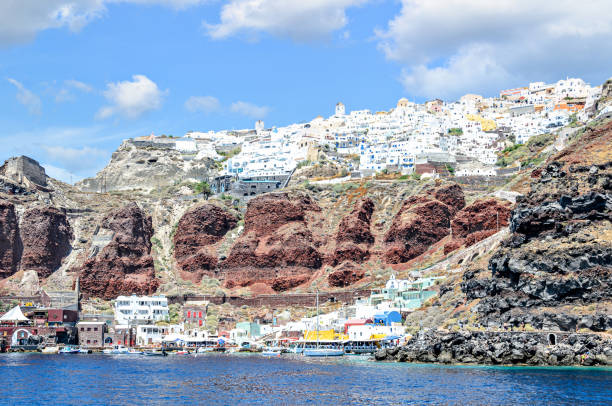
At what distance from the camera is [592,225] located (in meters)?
90.4

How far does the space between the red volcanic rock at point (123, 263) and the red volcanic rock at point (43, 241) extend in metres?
8.18

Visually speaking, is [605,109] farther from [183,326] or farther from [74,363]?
[74,363]

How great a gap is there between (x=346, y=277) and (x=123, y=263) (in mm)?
39542

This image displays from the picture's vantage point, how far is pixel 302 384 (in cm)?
7731

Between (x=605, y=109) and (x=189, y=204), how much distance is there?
7841cm

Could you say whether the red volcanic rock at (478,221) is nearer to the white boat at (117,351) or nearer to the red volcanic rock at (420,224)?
the red volcanic rock at (420,224)

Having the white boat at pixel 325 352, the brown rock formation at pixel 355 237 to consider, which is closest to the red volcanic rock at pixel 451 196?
the brown rock formation at pixel 355 237

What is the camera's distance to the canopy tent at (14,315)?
130375mm

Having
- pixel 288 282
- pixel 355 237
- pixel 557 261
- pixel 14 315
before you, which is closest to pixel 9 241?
pixel 14 315

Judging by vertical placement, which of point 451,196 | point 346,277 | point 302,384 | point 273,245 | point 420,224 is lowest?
point 302,384

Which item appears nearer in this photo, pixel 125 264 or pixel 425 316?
pixel 425 316

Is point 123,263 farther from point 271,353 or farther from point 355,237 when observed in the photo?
point 271,353

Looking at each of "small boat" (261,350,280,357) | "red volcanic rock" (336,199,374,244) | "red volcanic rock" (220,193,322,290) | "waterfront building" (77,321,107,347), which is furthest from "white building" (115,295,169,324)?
"red volcanic rock" (336,199,374,244)

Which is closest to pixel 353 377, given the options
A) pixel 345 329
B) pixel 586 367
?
pixel 586 367
